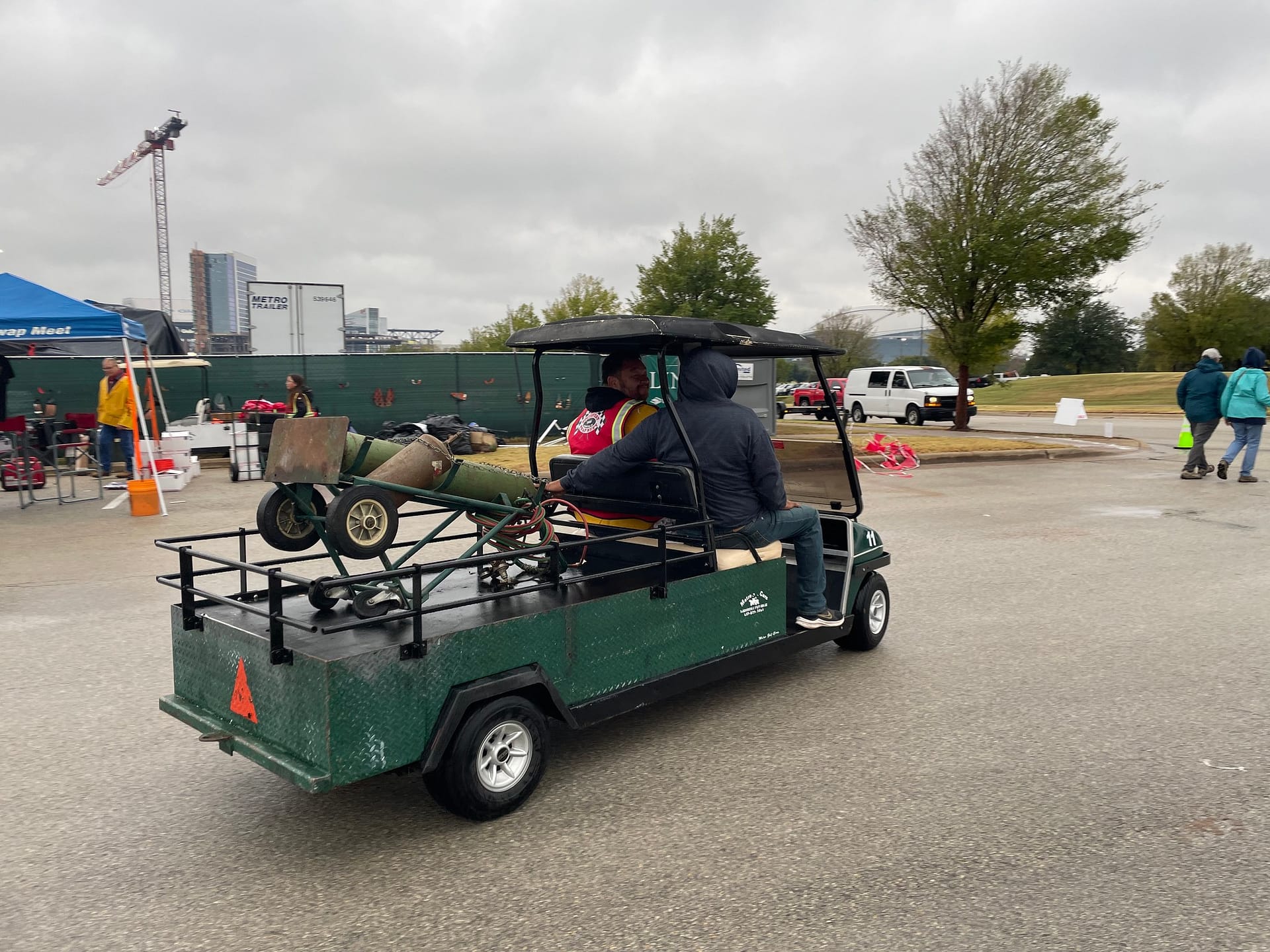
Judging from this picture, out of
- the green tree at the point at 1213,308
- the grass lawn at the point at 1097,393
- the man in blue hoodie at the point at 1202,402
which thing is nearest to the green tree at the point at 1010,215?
the man in blue hoodie at the point at 1202,402

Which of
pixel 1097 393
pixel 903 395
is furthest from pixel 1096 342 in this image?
pixel 903 395

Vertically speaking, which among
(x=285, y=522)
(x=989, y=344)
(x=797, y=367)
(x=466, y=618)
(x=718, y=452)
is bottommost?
(x=466, y=618)

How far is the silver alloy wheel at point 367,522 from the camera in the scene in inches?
140

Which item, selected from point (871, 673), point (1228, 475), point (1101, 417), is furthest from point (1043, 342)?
point (871, 673)

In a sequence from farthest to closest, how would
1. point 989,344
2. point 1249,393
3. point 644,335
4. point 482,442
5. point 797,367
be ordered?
point 989,344 < point 482,442 < point 797,367 < point 1249,393 < point 644,335

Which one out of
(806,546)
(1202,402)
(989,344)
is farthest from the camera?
(989,344)

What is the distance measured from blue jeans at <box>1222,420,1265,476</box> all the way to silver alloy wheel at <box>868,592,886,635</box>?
10.2 metres

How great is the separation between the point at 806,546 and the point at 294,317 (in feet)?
70.2

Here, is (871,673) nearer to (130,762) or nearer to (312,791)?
(312,791)

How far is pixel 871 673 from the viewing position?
205 inches

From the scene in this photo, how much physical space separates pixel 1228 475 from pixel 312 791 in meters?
15.5

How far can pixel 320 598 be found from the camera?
3.60m

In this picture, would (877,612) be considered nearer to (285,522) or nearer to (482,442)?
(285,522)

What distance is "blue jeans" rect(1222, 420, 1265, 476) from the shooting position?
13.1m
